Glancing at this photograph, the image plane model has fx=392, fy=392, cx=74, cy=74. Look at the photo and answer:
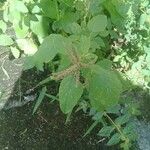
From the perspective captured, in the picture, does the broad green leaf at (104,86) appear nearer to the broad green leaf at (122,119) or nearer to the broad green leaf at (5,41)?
the broad green leaf at (122,119)

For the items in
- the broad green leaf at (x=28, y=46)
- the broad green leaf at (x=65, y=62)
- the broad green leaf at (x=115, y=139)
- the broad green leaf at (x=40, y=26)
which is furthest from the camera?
the broad green leaf at (x=28, y=46)

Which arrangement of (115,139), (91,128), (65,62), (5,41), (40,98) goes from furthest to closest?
(5,41)
(40,98)
(91,128)
(115,139)
(65,62)

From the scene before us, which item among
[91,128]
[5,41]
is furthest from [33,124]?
[5,41]

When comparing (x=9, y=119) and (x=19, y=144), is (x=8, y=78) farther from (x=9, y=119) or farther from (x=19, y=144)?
(x=19, y=144)

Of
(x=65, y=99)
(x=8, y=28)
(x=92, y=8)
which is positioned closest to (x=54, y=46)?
(x=65, y=99)

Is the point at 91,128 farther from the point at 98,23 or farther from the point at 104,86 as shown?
the point at 98,23

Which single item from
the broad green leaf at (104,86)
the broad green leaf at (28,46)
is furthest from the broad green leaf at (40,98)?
the broad green leaf at (104,86)

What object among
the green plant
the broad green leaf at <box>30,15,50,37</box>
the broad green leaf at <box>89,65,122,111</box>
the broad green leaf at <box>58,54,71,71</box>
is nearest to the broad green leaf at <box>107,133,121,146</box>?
the green plant
